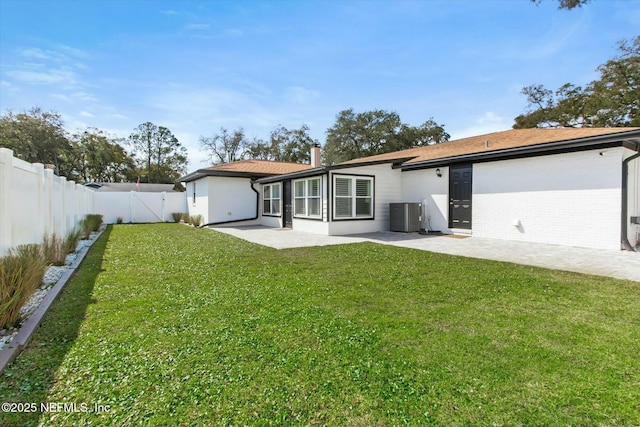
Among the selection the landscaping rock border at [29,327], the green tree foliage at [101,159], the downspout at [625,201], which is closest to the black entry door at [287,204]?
the landscaping rock border at [29,327]

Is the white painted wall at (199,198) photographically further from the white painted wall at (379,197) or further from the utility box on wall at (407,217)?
the utility box on wall at (407,217)

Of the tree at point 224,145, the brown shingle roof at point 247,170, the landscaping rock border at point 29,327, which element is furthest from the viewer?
the tree at point 224,145

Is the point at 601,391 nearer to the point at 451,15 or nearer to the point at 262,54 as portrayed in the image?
the point at 451,15

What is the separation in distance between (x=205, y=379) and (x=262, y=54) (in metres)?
11.4

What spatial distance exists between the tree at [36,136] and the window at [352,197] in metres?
33.3

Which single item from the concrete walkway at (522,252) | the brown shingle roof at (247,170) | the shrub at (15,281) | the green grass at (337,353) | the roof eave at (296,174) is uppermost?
the brown shingle roof at (247,170)

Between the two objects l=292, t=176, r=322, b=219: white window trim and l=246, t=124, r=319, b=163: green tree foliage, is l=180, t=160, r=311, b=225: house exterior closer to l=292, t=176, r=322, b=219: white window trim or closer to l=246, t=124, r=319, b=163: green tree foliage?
l=292, t=176, r=322, b=219: white window trim

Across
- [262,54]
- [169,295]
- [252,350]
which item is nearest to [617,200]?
[252,350]

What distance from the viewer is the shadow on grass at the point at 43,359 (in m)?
2.00

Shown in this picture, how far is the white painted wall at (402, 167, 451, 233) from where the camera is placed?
11.4 meters

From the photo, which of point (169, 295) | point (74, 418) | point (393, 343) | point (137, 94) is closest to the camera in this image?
point (74, 418)

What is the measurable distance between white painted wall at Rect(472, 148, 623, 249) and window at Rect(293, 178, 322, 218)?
18.0ft

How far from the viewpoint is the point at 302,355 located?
2.67 metres

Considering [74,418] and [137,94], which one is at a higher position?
[137,94]
